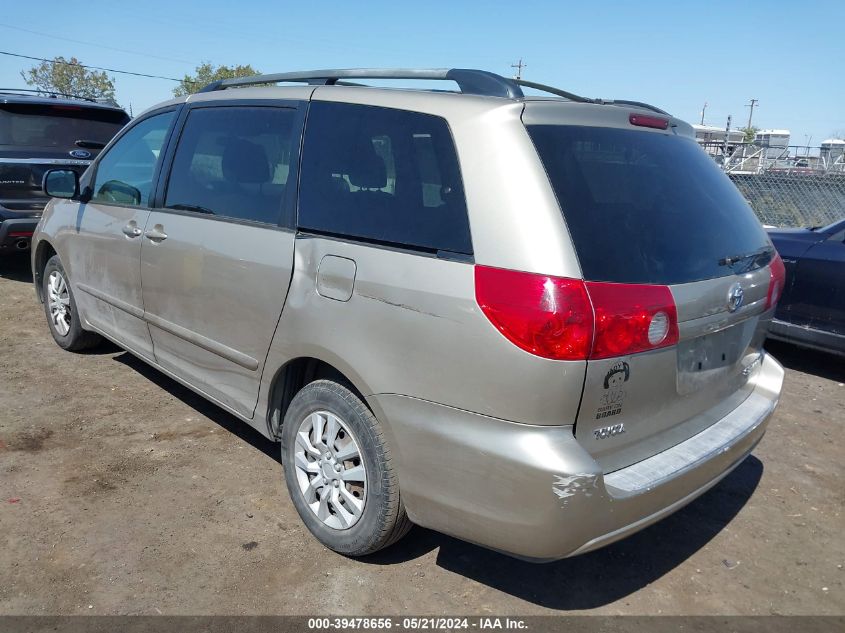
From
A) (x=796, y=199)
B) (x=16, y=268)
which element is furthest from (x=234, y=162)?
(x=796, y=199)

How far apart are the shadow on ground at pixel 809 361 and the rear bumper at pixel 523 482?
3750 millimetres

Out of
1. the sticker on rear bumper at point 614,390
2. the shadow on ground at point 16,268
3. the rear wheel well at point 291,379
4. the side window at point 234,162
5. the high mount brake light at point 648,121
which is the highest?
the high mount brake light at point 648,121

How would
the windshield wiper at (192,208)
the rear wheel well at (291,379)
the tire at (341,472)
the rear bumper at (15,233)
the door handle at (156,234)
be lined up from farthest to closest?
the rear bumper at (15,233), the door handle at (156,234), the windshield wiper at (192,208), the rear wheel well at (291,379), the tire at (341,472)

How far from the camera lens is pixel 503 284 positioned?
7.40 ft

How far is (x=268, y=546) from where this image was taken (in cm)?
302

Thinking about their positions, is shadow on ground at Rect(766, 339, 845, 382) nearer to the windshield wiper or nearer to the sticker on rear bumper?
the sticker on rear bumper

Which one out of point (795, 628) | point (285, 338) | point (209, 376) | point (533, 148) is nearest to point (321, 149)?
point (285, 338)

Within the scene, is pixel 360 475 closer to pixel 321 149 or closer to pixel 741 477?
pixel 321 149

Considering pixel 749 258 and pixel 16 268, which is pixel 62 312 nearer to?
pixel 16 268

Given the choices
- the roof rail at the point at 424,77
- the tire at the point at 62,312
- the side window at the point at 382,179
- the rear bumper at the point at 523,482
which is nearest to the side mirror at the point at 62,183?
the tire at the point at 62,312

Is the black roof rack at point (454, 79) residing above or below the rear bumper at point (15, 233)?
above

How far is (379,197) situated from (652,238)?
103 centimetres

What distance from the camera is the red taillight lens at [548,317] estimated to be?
7.13ft

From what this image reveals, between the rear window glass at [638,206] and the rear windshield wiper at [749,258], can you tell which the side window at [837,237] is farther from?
the rear window glass at [638,206]
